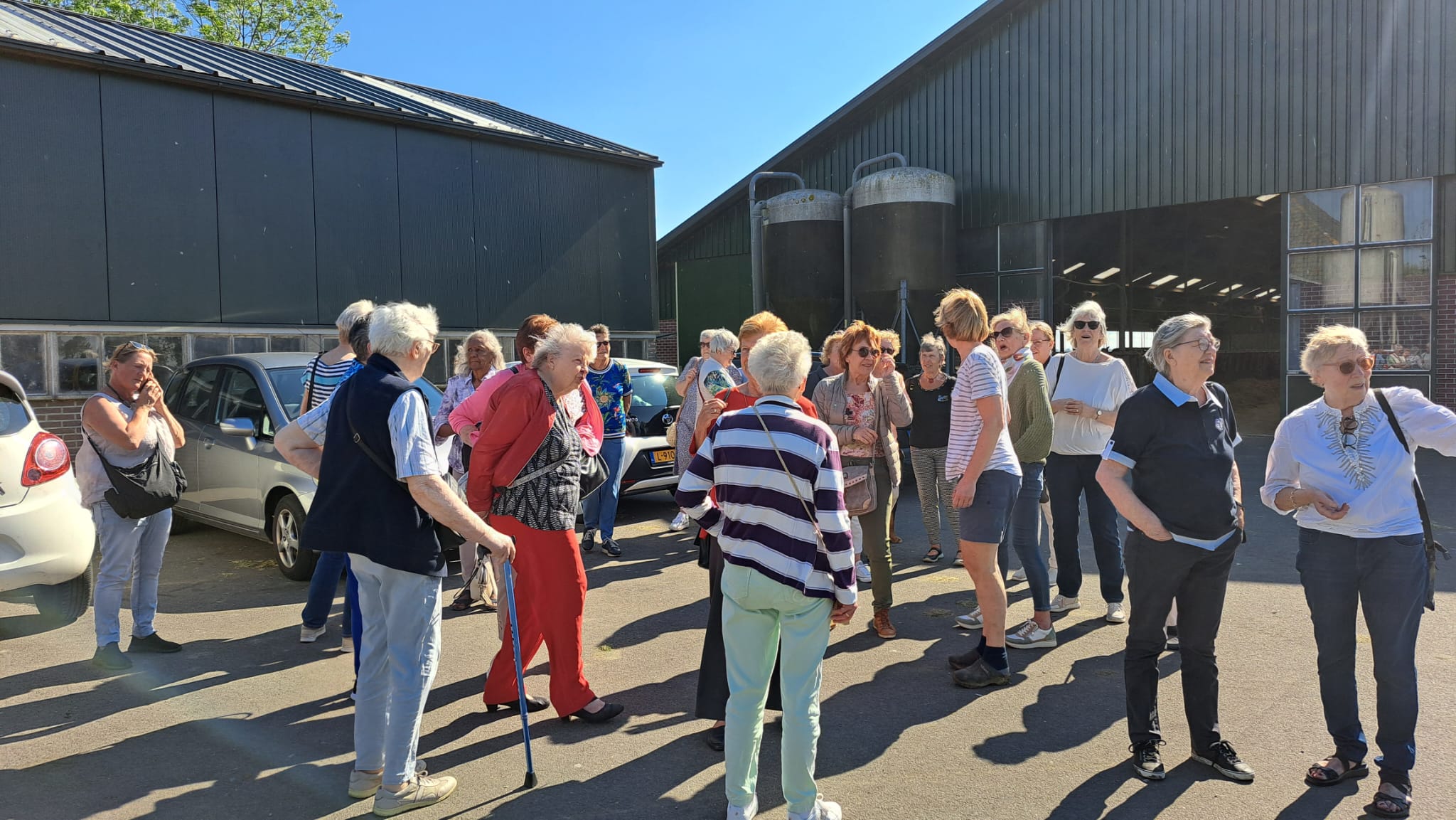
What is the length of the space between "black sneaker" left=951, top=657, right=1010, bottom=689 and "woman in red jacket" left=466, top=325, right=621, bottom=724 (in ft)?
5.39

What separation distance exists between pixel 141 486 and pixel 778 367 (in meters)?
3.66

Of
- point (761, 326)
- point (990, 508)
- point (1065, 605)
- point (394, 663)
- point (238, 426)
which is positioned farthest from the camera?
point (238, 426)

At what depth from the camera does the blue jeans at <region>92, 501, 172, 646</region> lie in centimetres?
489

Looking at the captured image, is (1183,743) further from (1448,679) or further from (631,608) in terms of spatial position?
(631,608)

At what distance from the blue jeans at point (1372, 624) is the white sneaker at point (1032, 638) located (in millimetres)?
1692

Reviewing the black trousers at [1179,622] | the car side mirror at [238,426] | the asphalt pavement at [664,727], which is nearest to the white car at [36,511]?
the asphalt pavement at [664,727]

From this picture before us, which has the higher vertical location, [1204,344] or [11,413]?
[1204,344]

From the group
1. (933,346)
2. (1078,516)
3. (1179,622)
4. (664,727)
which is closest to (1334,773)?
(1179,622)

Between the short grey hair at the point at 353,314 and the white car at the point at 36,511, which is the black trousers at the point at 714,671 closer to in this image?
the short grey hair at the point at 353,314

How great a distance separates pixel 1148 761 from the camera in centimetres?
356

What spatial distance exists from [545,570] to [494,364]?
2467 millimetres

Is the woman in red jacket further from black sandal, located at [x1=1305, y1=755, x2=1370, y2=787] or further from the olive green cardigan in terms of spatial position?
black sandal, located at [x1=1305, y1=755, x2=1370, y2=787]

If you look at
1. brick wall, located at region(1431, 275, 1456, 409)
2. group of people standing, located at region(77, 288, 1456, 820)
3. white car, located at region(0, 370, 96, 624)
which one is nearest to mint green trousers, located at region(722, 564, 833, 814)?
group of people standing, located at region(77, 288, 1456, 820)

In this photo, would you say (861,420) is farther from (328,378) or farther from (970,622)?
(328,378)
